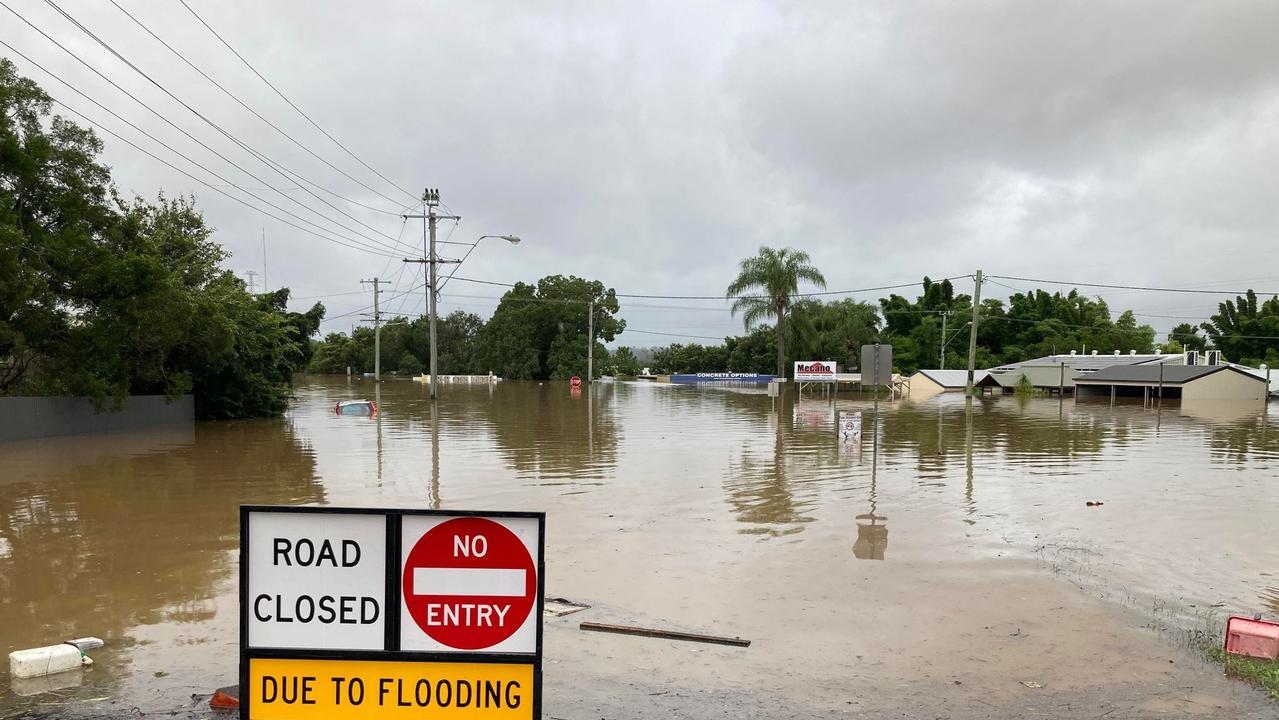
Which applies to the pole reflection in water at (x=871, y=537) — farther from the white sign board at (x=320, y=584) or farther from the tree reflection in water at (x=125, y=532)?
the white sign board at (x=320, y=584)

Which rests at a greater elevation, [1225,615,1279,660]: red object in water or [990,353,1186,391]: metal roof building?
[990,353,1186,391]: metal roof building

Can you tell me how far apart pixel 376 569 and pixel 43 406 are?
2596 cm

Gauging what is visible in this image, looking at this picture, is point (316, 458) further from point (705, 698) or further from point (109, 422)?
point (705, 698)

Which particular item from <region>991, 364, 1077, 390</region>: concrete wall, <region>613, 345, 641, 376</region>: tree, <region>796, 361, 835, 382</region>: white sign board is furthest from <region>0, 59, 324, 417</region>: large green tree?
<region>613, 345, 641, 376</region>: tree

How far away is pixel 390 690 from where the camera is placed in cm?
349

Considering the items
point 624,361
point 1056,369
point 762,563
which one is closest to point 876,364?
point 762,563

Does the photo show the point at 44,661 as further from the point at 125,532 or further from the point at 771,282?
the point at 771,282

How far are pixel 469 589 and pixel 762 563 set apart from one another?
21.4ft

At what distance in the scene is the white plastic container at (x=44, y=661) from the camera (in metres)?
5.73

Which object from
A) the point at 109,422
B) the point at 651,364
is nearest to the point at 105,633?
the point at 109,422

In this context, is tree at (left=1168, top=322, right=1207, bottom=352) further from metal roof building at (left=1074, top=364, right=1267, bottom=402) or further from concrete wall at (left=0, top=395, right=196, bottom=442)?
concrete wall at (left=0, top=395, right=196, bottom=442)

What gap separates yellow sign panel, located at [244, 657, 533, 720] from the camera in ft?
11.4

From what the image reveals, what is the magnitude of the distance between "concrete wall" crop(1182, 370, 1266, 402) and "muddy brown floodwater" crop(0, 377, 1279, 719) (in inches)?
1374

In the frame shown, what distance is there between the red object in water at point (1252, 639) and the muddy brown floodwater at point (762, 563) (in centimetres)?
32
